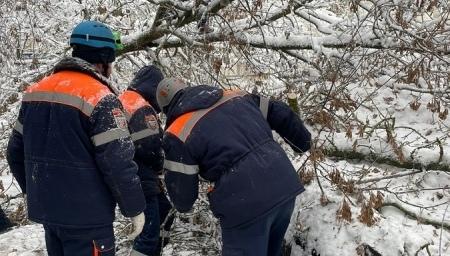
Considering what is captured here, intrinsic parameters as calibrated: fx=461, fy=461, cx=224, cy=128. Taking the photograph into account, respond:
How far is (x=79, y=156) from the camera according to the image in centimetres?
264

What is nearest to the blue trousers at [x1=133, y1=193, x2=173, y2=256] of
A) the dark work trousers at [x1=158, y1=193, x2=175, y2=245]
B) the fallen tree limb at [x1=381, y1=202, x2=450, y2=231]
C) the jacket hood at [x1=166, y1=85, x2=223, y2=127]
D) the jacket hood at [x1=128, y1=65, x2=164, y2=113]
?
the dark work trousers at [x1=158, y1=193, x2=175, y2=245]

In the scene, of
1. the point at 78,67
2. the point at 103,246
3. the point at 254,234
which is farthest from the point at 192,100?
the point at 103,246

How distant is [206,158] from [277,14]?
2.59 metres

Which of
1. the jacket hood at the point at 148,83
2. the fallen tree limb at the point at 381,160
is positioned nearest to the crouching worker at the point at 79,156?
the jacket hood at the point at 148,83

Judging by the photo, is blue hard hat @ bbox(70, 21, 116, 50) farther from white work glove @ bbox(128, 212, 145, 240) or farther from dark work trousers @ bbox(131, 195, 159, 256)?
dark work trousers @ bbox(131, 195, 159, 256)

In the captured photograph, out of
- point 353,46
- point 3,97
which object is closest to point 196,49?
point 353,46

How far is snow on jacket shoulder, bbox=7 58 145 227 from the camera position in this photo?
2.62m

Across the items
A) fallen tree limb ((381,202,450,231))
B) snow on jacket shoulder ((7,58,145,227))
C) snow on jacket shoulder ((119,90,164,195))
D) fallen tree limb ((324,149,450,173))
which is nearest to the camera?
snow on jacket shoulder ((7,58,145,227))

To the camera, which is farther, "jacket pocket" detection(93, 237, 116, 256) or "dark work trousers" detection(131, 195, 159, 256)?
"dark work trousers" detection(131, 195, 159, 256)

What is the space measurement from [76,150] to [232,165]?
2.94 ft

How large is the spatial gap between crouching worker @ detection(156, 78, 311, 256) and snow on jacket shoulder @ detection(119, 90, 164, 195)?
0.72 metres

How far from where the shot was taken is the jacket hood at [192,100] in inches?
109

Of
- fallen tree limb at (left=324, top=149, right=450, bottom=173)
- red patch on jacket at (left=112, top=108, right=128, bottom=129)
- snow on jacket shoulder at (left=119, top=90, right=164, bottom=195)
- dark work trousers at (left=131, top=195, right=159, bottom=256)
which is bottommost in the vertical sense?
dark work trousers at (left=131, top=195, right=159, bottom=256)

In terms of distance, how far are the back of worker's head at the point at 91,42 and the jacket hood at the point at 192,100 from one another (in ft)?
1.79
